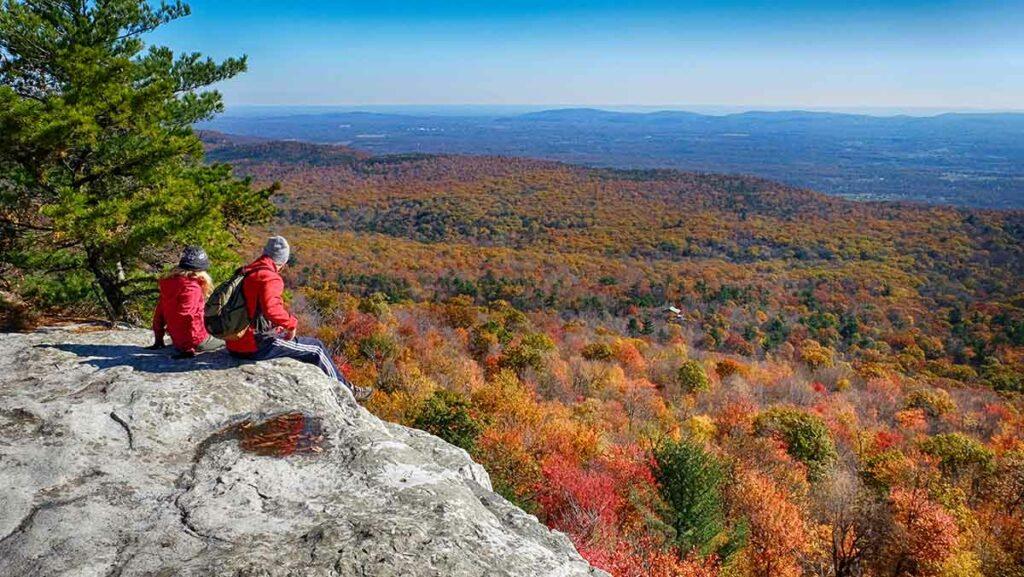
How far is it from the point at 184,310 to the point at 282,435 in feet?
6.71

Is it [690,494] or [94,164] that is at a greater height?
[94,164]

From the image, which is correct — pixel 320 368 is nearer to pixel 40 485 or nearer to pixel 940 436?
pixel 40 485

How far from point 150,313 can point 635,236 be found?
105510 mm

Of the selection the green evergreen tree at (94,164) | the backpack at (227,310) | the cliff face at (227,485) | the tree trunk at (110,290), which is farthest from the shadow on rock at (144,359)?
the tree trunk at (110,290)

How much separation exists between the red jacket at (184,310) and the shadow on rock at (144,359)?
0.66 ft

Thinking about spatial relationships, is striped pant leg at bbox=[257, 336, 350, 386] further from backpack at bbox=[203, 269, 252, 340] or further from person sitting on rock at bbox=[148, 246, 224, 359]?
person sitting on rock at bbox=[148, 246, 224, 359]

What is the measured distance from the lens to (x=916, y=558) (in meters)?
20.3

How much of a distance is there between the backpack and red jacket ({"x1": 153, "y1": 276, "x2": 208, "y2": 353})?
32 centimetres

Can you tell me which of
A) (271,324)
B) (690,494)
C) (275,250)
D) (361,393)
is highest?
(275,250)

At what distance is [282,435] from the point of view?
512cm

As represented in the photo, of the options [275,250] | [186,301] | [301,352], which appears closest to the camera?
[275,250]

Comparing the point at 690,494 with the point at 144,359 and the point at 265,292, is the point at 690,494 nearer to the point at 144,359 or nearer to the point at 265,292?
the point at 265,292

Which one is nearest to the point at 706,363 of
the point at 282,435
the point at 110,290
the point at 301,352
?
the point at 110,290

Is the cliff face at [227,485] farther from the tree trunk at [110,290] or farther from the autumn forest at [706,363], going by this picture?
the autumn forest at [706,363]
